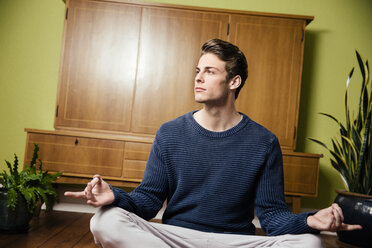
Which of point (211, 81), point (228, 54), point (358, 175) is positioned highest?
point (228, 54)

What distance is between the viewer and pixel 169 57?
140 inches

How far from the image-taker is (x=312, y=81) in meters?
3.95

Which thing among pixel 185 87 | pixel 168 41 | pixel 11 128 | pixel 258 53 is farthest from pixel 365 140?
pixel 11 128

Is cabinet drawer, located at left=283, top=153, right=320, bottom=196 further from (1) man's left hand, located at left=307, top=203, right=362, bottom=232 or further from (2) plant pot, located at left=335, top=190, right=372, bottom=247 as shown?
(1) man's left hand, located at left=307, top=203, right=362, bottom=232

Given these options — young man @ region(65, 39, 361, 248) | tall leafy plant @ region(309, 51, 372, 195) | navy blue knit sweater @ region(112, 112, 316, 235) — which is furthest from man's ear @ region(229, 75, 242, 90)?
tall leafy plant @ region(309, 51, 372, 195)

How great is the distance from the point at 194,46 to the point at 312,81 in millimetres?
1356

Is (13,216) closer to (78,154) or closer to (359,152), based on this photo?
(78,154)

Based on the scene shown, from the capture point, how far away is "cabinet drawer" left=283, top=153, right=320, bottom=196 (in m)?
3.35

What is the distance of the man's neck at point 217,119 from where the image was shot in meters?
1.73

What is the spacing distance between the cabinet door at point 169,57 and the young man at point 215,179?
5.70ft

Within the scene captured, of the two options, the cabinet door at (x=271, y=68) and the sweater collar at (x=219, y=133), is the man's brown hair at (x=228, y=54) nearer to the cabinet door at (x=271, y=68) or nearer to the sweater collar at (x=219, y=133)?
the sweater collar at (x=219, y=133)

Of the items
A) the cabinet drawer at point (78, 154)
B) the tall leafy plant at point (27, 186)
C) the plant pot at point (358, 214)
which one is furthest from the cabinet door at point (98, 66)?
the plant pot at point (358, 214)

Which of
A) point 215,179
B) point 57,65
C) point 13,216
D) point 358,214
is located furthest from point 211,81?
point 57,65

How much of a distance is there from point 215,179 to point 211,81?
0.47 metres
